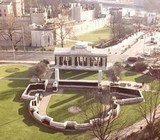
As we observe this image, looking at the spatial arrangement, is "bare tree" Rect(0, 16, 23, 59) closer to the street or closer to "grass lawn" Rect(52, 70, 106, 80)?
the street

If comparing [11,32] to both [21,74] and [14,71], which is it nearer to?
[14,71]

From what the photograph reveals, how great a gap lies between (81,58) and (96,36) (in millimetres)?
50389

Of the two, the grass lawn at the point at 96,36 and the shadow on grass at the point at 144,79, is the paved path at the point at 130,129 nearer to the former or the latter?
the shadow on grass at the point at 144,79

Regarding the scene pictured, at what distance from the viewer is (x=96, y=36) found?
4592 inches

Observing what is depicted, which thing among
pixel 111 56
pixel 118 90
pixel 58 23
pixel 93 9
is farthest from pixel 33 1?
pixel 118 90

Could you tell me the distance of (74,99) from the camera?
172ft

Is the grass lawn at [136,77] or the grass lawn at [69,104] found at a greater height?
the grass lawn at [136,77]

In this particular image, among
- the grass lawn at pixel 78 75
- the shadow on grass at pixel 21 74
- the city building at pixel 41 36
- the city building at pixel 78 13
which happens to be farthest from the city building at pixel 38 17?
the grass lawn at pixel 78 75

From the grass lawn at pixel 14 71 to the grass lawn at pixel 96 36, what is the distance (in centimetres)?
4282

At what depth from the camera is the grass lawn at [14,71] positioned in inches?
2542

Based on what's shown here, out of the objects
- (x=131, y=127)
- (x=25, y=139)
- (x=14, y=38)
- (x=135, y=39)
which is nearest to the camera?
(x=25, y=139)

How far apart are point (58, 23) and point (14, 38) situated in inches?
677

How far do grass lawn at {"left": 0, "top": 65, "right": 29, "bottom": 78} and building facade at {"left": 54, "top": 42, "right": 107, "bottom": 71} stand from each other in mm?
8323

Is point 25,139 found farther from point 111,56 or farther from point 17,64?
point 111,56
